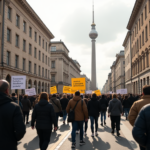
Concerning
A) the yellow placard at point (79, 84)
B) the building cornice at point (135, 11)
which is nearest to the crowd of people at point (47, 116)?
the yellow placard at point (79, 84)

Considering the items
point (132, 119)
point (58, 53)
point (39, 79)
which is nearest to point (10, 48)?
point (39, 79)

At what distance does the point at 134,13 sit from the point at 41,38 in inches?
771

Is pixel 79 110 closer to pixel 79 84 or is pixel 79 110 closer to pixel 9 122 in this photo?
pixel 9 122

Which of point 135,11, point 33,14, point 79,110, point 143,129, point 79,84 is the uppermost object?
point 135,11

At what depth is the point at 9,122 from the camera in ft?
10.5

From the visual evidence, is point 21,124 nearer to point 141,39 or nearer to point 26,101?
point 26,101

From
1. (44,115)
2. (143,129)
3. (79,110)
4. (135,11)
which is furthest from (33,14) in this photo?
(143,129)

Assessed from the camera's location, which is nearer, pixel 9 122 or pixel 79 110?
pixel 9 122

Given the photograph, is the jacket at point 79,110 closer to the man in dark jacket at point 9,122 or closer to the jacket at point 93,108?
the jacket at point 93,108

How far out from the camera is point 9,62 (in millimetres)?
29203

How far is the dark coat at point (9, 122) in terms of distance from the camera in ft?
10.4

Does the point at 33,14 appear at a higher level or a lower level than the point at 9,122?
higher

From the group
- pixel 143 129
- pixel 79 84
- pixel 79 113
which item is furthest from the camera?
pixel 79 84

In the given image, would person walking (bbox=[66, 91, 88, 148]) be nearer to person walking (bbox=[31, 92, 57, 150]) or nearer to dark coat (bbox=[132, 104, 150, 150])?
person walking (bbox=[31, 92, 57, 150])
